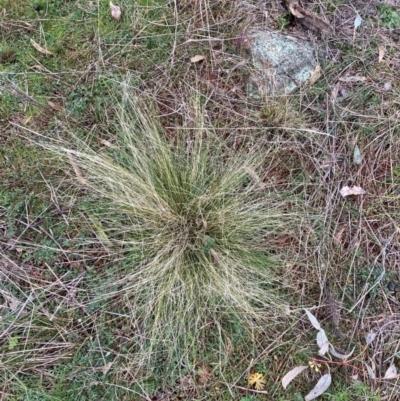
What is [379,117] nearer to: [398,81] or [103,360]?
[398,81]

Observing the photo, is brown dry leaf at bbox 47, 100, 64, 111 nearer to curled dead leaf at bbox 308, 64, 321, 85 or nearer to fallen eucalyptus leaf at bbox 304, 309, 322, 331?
curled dead leaf at bbox 308, 64, 321, 85

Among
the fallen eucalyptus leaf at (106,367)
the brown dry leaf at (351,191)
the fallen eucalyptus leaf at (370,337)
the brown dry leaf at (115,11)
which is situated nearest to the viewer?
the fallen eucalyptus leaf at (106,367)

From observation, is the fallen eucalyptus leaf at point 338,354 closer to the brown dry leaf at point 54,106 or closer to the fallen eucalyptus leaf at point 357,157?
the fallen eucalyptus leaf at point 357,157

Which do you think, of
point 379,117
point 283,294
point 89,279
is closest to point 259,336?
point 283,294

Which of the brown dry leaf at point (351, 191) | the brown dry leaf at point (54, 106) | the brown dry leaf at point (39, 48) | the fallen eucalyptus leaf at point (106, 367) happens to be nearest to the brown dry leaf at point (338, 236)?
the brown dry leaf at point (351, 191)

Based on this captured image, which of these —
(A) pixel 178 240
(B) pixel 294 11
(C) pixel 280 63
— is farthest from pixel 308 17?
(A) pixel 178 240

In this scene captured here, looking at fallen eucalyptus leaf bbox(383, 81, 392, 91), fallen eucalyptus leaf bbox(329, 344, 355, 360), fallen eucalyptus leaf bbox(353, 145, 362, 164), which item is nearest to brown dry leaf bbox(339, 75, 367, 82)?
fallen eucalyptus leaf bbox(383, 81, 392, 91)
